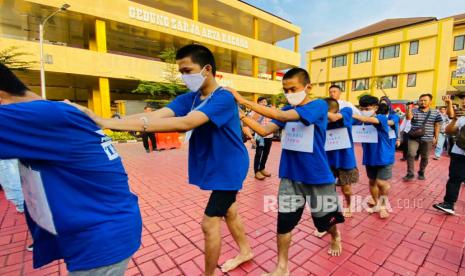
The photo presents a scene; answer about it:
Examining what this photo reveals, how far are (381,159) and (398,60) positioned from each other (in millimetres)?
32025

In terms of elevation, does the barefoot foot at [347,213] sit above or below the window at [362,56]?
below

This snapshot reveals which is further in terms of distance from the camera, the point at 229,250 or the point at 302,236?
the point at 302,236

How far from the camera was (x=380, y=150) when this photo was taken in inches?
145

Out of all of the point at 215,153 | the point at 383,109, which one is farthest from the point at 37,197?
the point at 383,109

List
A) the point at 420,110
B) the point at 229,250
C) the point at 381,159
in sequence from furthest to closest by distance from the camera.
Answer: the point at 420,110, the point at 381,159, the point at 229,250

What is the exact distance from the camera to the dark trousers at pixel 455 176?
359cm

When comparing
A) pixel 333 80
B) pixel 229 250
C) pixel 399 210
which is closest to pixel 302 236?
pixel 229 250

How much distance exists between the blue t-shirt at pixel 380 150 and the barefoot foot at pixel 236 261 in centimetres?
237

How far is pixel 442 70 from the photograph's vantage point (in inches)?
1041

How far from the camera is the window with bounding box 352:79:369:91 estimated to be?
105 ft

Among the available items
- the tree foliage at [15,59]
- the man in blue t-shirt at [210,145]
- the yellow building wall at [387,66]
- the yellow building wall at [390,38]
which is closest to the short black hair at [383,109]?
the man in blue t-shirt at [210,145]

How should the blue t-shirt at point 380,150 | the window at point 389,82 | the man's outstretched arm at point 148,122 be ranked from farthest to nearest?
the window at point 389,82 → the blue t-shirt at point 380,150 → the man's outstretched arm at point 148,122

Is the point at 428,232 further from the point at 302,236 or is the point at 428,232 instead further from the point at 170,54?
the point at 170,54

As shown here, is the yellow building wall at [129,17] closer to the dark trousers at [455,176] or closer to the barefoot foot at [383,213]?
the barefoot foot at [383,213]
